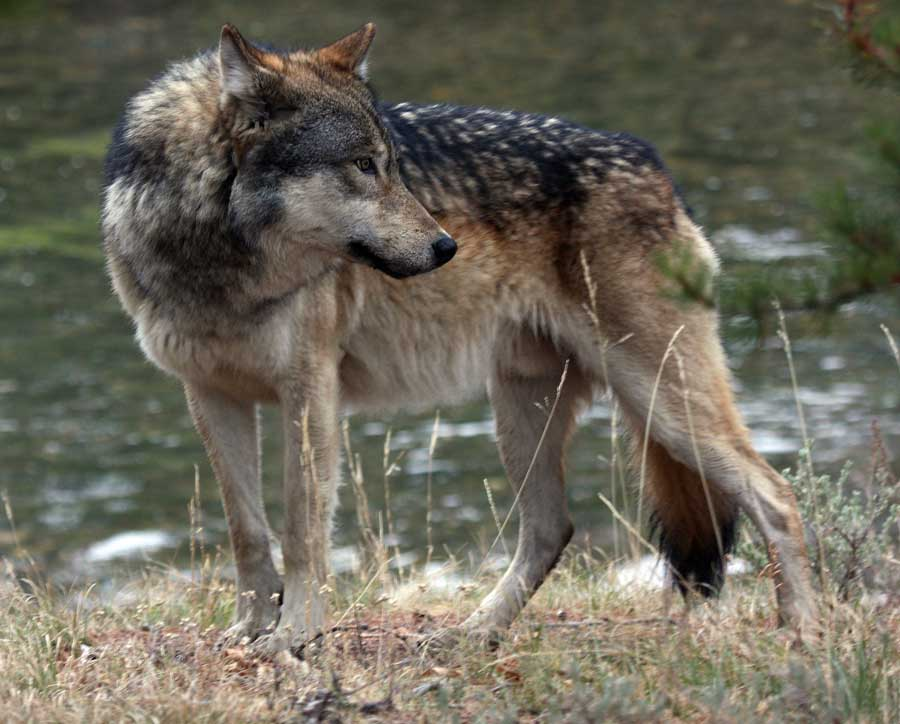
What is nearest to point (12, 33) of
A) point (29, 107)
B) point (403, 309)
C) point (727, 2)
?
point (29, 107)

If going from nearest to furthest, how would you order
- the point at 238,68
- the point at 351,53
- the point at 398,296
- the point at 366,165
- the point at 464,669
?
1. the point at 464,669
2. the point at 238,68
3. the point at 366,165
4. the point at 351,53
5. the point at 398,296

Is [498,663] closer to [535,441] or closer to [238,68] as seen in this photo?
[535,441]

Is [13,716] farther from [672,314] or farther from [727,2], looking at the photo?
[727,2]

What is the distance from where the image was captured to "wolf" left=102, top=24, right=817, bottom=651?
186 inches

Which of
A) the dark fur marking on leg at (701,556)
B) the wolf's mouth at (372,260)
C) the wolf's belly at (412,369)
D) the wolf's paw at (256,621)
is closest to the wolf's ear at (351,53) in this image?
the wolf's mouth at (372,260)

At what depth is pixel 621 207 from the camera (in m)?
5.40

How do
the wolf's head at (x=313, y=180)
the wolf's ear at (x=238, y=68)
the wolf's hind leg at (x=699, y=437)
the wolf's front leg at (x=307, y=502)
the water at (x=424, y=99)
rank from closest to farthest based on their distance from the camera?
the wolf's ear at (x=238, y=68) → the wolf's head at (x=313, y=180) → the wolf's front leg at (x=307, y=502) → the wolf's hind leg at (x=699, y=437) → the water at (x=424, y=99)

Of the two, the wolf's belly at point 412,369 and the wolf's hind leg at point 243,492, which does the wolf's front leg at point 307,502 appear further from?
the wolf's belly at point 412,369

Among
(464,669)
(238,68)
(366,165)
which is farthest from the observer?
(366,165)

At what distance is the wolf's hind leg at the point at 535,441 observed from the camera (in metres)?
5.64

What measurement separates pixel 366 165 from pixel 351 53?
50 cm

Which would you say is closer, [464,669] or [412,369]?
[464,669]

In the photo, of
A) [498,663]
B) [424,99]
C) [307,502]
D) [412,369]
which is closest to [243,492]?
[307,502]

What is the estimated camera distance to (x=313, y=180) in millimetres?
4695
